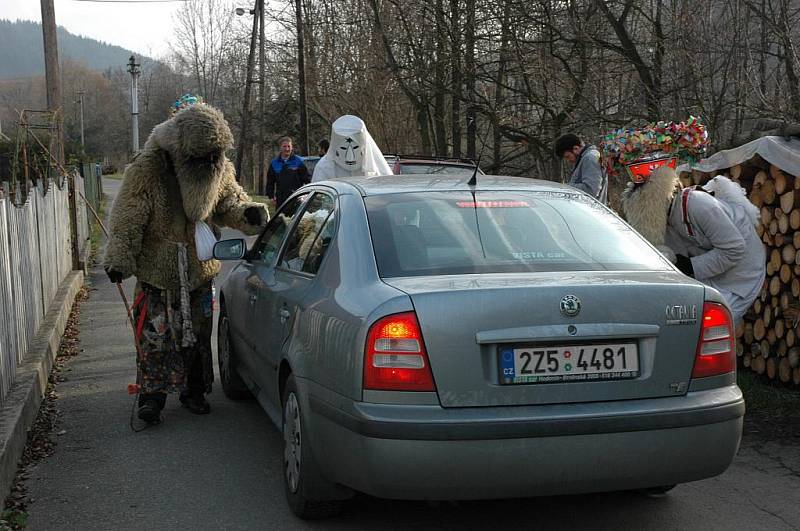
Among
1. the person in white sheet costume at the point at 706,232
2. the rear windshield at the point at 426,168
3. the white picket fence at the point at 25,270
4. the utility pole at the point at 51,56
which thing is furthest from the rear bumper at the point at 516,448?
the utility pole at the point at 51,56

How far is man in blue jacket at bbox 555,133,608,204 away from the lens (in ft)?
31.7

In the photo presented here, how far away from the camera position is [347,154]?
8.66m

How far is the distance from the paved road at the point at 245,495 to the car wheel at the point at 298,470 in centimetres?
7

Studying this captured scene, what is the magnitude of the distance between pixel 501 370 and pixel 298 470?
3.83 feet

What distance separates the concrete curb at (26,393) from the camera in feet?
15.8

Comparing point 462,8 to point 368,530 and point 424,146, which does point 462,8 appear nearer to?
point 424,146

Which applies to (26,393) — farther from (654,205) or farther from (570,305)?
(654,205)

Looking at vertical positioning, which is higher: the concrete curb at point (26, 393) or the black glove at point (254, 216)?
the black glove at point (254, 216)

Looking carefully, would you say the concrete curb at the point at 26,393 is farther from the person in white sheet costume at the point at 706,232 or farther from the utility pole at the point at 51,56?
the utility pole at the point at 51,56

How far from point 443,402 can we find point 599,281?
81cm

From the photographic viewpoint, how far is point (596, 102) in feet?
52.5

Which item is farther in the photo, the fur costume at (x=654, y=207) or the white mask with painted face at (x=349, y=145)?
the white mask with painted face at (x=349, y=145)

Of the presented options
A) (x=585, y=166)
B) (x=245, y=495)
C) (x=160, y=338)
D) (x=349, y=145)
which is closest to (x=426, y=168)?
(x=585, y=166)

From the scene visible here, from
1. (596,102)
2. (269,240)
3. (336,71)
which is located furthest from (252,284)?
(336,71)
